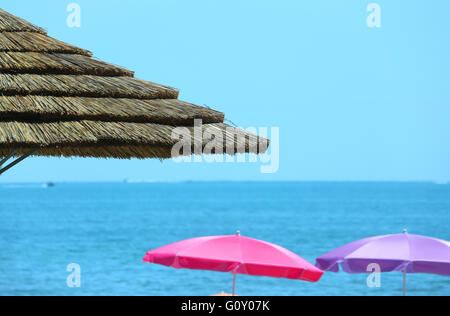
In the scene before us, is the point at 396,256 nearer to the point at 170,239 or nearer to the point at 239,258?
the point at 239,258

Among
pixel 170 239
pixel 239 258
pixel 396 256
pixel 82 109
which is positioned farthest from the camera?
pixel 170 239

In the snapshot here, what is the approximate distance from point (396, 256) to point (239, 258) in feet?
5.97

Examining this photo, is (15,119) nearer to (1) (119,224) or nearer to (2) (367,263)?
(2) (367,263)

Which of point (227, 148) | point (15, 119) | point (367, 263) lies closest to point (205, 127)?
point (227, 148)

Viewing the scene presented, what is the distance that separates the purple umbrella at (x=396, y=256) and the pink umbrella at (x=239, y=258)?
66 cm

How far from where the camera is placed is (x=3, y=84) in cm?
550

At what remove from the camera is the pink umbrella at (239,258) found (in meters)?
8.09

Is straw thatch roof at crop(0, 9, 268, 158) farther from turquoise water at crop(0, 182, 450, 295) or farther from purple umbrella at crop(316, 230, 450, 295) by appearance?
turquoise water at crop(0, 182, 450, 295)

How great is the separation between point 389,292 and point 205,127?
23.8 meters

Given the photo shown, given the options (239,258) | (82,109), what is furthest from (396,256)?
(82,109)

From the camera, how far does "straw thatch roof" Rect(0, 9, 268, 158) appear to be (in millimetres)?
5246

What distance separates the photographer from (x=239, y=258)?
8.38 metres

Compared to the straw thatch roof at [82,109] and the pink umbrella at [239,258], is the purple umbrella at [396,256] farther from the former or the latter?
the straw thatch roof at [82,109]

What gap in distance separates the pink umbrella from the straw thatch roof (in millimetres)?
2601
